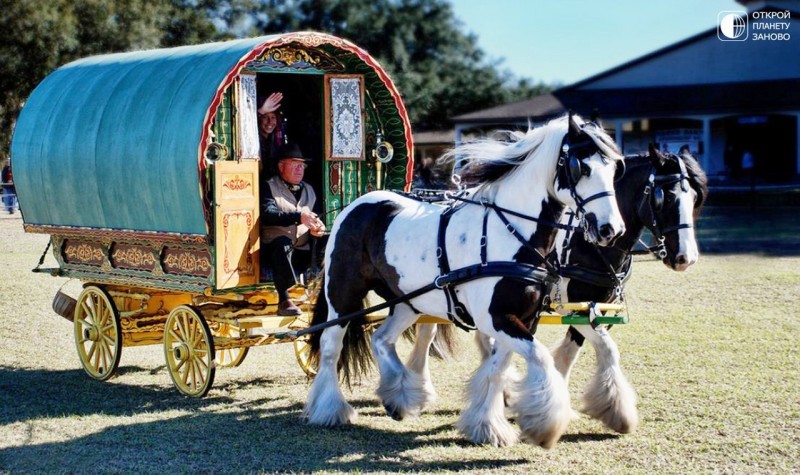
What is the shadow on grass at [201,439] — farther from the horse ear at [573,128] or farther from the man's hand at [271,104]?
the man's hand at [271,104]

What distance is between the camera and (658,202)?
24.6 feet

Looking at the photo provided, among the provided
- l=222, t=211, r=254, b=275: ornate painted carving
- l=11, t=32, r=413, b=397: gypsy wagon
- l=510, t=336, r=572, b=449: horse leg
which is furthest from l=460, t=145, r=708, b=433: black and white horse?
l=222, t=211, r=254, b=275: ornate painted carving

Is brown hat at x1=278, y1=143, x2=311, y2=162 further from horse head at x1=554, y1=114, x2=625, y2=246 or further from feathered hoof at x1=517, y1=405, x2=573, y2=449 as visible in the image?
feathered hoof at x1=517, y1=405, x2=573, y2=449

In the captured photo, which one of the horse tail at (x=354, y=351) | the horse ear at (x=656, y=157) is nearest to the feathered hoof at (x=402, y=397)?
the horse tail at (x=354, y=351)

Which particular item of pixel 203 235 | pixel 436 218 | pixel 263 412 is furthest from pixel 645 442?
pixel 203 235

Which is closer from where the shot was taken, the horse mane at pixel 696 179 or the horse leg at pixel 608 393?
the horse leg at pixel 608 393

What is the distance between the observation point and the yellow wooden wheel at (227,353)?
9.19m

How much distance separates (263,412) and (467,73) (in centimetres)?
4297

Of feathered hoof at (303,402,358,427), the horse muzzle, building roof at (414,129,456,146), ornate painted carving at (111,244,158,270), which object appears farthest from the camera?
building roof at (414,129,456,146)

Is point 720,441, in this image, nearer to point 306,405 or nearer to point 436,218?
point 436,218

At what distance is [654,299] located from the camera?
13742mm

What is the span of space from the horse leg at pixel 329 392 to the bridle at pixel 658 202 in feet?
7.88

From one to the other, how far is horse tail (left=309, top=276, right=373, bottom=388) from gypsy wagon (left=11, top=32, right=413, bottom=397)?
1.08 feet

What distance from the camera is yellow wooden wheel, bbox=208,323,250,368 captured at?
9188 millimetres
